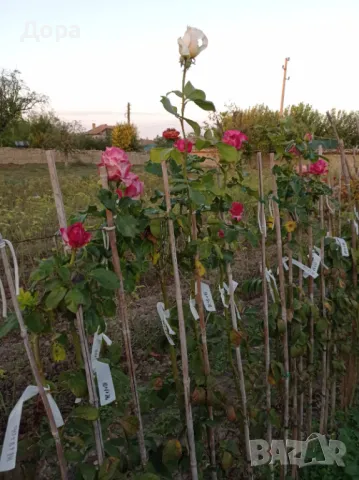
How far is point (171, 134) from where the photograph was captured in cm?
117

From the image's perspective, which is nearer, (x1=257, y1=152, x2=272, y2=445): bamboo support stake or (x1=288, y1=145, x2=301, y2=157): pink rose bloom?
(x1=257, y1=152, x2=272, y2=445): bamboo support stake

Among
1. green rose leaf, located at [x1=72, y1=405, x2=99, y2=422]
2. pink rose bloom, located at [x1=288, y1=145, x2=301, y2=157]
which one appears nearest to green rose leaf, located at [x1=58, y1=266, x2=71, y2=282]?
green rose leaf, located at [x1=72, y1=405, x2=99, y2=422]

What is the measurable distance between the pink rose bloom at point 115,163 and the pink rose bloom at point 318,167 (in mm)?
945

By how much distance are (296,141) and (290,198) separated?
23 cm

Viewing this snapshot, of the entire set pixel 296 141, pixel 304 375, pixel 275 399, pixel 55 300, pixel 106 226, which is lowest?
pixel 275 399

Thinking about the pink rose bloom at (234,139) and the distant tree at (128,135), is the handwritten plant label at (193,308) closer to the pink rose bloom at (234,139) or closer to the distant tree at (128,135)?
the pink rose bloom at (234,139)

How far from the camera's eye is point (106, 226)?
110 cm

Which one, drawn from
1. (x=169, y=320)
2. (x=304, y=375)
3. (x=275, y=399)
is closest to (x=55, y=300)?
(x=169, y=320)

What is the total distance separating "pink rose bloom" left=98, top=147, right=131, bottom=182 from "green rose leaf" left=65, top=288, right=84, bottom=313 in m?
0.29

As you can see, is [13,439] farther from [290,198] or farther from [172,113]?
[290,198]

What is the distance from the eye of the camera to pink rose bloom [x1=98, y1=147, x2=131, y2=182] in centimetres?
104

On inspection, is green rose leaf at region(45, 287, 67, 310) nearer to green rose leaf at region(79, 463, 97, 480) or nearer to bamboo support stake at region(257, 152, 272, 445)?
green rose leaf at region(79, 463, 97, 480)

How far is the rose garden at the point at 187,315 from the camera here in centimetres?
105

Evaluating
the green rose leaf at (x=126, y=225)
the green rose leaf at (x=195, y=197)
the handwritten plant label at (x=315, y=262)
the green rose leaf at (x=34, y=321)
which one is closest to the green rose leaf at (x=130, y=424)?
the green rose leaf at (x=34, y=321)
